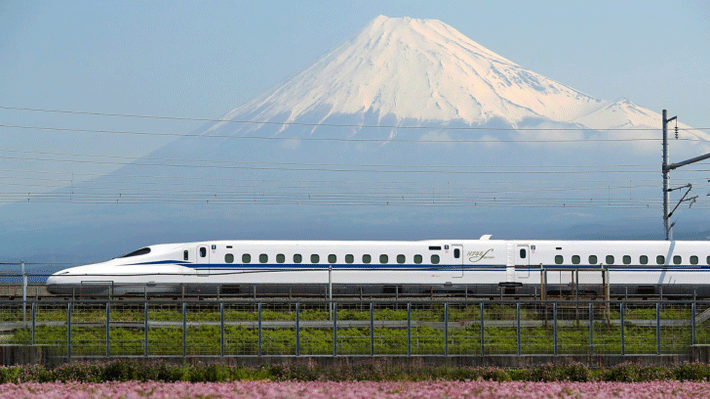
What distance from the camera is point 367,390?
1541cm

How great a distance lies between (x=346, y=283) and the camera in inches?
1848

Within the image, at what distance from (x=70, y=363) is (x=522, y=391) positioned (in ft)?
34.8

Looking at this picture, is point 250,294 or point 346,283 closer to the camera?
point 250,294

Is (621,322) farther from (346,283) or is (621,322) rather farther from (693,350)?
(346,283)

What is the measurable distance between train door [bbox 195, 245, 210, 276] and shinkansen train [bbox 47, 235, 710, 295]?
2.0 inches

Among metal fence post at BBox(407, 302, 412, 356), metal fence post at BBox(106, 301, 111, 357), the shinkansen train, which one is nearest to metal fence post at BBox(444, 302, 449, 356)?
metal fence post at BBox(407, 302, 412, 356)

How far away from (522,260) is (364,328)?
2758 cm

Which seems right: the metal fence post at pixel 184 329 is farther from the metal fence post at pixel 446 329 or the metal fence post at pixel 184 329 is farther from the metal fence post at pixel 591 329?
the metal fence post at pixel 591 329

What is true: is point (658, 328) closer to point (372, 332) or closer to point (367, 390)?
point (372, 332)

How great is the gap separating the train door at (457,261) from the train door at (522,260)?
9.45ft

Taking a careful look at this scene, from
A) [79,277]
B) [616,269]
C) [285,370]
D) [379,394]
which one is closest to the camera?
[379,394]

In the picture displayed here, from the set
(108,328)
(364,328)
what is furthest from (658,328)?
(108,328)

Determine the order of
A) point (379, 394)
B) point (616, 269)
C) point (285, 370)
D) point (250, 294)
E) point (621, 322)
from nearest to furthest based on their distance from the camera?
point (379, 394)
point (285, 370)
point (621, 322)
point (250, 294)
point (616, 269)

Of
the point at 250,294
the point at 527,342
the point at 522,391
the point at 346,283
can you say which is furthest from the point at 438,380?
the point at 346,283
